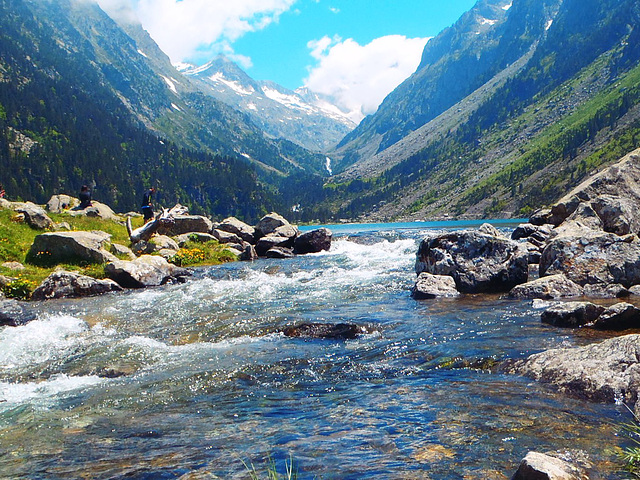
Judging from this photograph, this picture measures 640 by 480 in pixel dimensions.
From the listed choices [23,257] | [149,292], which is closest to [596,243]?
[149,292]

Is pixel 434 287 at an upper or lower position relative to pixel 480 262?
lower

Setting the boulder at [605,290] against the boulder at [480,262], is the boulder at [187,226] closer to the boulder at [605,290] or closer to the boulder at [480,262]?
the boulder at [480,262]

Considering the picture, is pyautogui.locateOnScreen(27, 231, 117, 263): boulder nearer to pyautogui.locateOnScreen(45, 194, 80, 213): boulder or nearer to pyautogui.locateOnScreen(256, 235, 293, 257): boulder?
pyautogui.locateOnScreen(256, 235, 293, 257): boulder

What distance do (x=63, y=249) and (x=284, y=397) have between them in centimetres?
2251

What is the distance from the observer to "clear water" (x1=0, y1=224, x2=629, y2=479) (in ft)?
18.4

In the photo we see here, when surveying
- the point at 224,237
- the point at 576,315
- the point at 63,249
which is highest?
the point at 224,237

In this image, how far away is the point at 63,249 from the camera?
25.5 meters

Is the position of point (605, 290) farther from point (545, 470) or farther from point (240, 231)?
point (240, 231)

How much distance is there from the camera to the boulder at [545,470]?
4.27 m

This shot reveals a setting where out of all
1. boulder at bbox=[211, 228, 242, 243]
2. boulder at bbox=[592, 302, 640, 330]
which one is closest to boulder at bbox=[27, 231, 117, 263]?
boulder at bbox=[211, 228, 242, 243]

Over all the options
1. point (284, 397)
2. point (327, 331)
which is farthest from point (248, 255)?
point (284, 397)

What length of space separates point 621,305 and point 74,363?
14118 mm

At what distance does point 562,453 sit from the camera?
5.34 metres

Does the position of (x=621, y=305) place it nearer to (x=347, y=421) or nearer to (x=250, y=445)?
(x=347, y=421)
